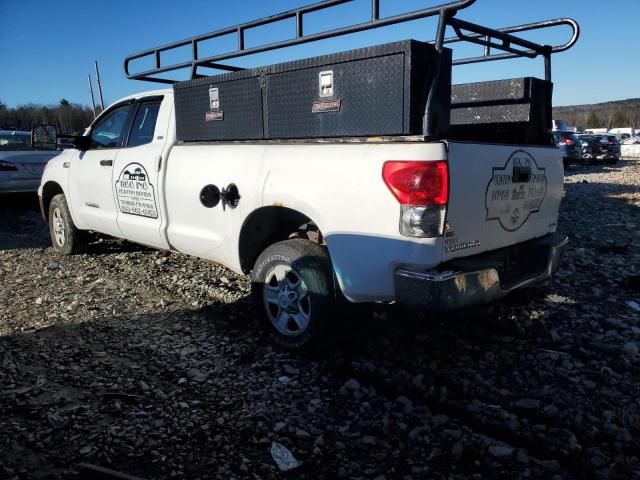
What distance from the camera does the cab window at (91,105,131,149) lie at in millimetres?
5234

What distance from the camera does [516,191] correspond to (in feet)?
11.0

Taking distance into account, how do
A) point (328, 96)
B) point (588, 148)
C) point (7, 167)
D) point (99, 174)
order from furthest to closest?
1. point (588, 148)
2. point (7, 167)
3. point (99, 174)
4. point (328, 96)

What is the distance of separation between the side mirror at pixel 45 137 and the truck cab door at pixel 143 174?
133cm

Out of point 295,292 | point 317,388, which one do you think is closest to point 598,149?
point 295,292

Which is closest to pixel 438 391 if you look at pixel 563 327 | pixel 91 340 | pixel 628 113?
pixel 563 327

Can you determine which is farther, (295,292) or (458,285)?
(295,292)

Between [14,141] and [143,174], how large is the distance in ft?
21.7

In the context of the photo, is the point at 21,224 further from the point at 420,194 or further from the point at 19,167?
the point at 420,194

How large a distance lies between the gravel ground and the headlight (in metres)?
→ 4.85

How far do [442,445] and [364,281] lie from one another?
3.21 ft

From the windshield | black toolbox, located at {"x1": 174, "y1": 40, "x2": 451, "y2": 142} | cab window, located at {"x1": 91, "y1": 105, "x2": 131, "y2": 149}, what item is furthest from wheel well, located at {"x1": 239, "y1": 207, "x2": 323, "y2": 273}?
the windshield

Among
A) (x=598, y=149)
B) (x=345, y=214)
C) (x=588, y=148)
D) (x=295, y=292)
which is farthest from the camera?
(x=598, y=149)

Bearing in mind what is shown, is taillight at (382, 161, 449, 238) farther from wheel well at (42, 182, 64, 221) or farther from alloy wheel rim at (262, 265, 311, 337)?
wheel well at (42, 182, 64, 221)

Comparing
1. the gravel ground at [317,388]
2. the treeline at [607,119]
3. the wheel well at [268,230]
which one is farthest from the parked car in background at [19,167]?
the treeline at [607,119]
